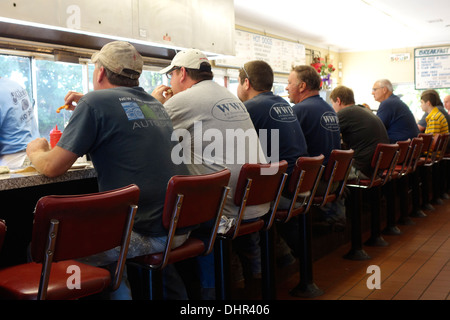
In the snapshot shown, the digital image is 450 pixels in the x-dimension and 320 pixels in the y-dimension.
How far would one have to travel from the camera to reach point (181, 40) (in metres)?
4.53

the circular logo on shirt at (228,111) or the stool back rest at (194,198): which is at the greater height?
the circular logo on shirt at (228,111)

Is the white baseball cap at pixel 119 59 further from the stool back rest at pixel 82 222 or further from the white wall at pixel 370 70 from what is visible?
the white wall at pixel 370 70

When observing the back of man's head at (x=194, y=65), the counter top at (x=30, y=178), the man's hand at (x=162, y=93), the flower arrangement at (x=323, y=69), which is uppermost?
the flower arrangement at (x=323, y=69)

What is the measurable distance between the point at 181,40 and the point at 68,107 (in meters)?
2.27

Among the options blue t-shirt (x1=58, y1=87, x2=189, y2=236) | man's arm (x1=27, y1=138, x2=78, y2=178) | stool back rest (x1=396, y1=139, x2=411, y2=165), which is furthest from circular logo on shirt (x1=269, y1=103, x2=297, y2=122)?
stool back rest (x1=396, y1=139, x2=411, y2=165)

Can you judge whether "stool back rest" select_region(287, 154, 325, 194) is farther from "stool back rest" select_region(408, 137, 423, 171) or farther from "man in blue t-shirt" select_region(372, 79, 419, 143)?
"man in blue t-shirt" select_region(372, 79, 419, 143)

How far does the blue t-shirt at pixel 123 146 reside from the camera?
1831 millimetres

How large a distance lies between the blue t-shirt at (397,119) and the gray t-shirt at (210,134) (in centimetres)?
345

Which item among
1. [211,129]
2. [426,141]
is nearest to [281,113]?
[211,129]

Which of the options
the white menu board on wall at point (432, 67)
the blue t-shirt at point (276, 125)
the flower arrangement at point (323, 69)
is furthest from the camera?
the white menu board on wall at point (432, 67)

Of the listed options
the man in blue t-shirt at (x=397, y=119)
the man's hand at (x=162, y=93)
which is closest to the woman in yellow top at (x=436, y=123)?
the man in blue t-shirt at (x=397, y=119)

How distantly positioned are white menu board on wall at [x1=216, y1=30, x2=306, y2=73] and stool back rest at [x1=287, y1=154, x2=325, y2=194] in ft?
13.7

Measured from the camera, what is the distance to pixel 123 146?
1.86 metres
